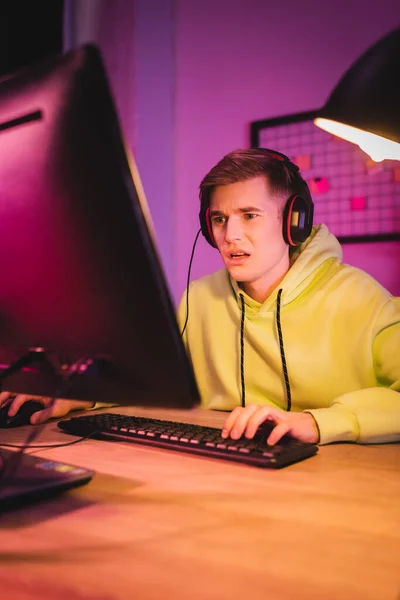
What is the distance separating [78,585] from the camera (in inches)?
16.6

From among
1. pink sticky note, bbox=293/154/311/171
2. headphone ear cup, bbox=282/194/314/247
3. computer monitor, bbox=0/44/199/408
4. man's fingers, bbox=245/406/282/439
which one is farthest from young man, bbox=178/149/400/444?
computer monitor, bbox=0/44/199/408

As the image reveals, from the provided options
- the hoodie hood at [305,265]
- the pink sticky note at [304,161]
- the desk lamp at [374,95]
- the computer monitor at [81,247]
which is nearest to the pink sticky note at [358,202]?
the pink sticky note at [304,161]

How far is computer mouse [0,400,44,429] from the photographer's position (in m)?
1.00

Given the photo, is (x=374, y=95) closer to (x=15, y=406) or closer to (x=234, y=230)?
(x=234, y=230)

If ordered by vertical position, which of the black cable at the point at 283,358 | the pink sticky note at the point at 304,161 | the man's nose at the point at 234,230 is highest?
the pink sticky note at the point at 304,161

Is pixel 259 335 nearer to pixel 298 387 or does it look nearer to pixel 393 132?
pixel 298 387

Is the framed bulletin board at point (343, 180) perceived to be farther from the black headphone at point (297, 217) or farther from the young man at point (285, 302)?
the black headphone at point (297, 217)

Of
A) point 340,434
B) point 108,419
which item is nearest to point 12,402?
point 108,419

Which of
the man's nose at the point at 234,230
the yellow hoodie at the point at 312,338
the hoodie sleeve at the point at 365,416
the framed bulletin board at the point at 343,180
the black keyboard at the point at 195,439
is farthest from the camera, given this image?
the framed bulletin board at the point at 343,180

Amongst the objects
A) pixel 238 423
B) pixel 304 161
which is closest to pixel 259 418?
pixel 238 423

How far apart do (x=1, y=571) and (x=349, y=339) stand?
1.10 meters

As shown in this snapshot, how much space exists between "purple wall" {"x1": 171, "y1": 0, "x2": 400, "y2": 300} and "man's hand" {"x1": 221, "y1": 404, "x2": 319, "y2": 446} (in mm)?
1226

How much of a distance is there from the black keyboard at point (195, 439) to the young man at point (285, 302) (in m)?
0.42

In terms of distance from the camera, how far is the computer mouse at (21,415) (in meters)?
1.00
